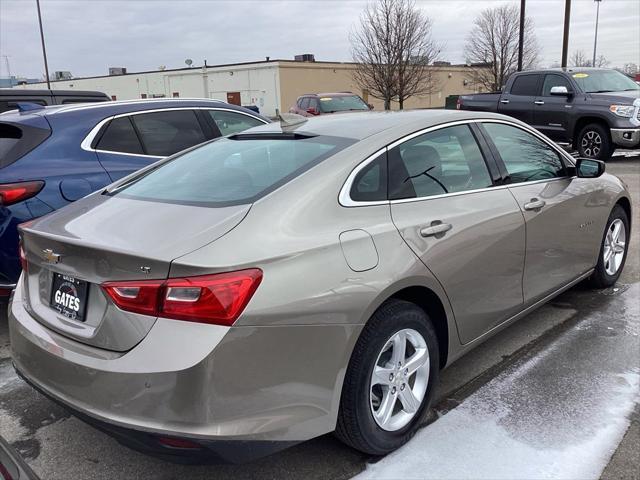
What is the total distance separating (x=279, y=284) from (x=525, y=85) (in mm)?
12921

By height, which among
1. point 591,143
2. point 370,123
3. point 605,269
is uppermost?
point 370,123

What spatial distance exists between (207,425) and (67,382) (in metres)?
0.65

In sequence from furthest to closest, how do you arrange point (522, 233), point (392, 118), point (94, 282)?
point (522, 233)
point (392, 118)
point (94, 282)

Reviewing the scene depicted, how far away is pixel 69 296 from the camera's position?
2.38 m

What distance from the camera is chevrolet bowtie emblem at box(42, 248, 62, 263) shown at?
2418mm

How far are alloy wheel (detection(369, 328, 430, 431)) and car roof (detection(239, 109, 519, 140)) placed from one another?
104cm

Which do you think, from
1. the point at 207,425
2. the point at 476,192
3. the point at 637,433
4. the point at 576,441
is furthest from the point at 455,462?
the point at 476,192

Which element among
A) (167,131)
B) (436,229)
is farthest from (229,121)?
(436,229)

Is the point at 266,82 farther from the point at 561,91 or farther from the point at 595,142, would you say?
the point at 595,142

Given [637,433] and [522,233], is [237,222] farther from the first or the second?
[637,433]

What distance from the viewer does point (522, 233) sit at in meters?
3.48

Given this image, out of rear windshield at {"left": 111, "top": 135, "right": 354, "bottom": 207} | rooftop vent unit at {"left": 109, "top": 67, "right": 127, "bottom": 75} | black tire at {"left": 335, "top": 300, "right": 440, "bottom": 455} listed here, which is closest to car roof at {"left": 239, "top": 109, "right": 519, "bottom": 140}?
rear windshield at {"left": 111, "top": 135, "right": 354, "bottom": 207}

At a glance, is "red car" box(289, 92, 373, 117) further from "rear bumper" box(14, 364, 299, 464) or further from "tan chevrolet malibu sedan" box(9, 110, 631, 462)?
"rear bumper" box(14, 364, 299, 464)

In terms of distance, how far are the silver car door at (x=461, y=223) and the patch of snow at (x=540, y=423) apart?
40 cm
